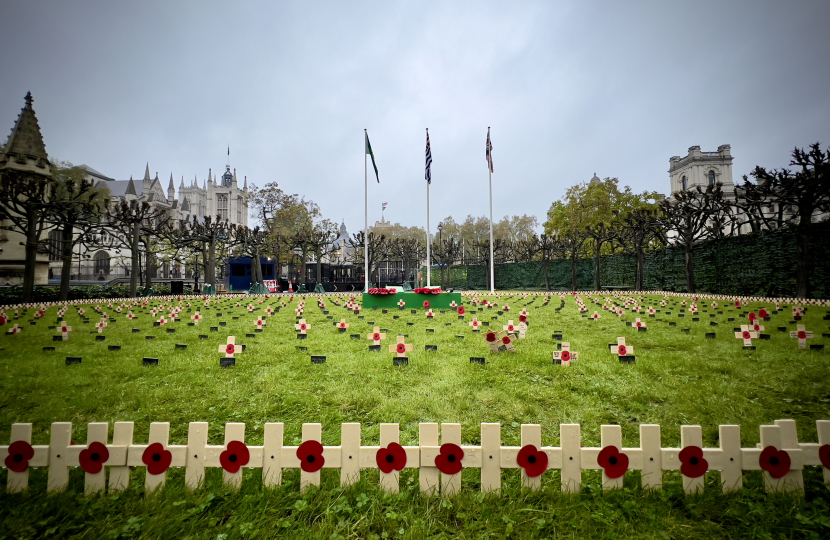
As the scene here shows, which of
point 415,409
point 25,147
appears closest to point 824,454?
point 415,409

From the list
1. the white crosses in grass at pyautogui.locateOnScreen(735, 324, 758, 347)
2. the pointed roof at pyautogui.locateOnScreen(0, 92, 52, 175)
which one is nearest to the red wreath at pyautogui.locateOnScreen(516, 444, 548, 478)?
the white crosses in grass at pyautogui.locateOnScreen(735, 324, 758, 347)

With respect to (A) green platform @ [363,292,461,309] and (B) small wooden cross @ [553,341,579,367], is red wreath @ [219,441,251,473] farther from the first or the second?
(A) green platform @ [363,292,461,309]

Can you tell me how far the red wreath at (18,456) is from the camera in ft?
7.25

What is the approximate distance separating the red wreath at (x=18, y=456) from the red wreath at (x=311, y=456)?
1.65m

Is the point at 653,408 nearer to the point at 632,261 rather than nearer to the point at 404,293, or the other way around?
the point at 404,293

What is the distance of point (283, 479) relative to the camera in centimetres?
247

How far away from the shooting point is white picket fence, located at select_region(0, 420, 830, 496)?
2.21m

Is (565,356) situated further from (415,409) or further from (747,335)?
(747,335)

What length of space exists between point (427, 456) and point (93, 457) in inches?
81.1

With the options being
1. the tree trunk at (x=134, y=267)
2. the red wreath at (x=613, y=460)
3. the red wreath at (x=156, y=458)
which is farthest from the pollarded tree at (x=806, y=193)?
the tree trunk at (x=134, y=267)

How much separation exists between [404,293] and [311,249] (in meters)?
20.2

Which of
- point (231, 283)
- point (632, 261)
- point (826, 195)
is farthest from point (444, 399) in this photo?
point (231, 283)

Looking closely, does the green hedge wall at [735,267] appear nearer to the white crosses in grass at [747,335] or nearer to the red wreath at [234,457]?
the white crosses in grass at [747,335]

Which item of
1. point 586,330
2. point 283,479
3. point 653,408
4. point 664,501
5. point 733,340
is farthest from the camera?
point 586,330
